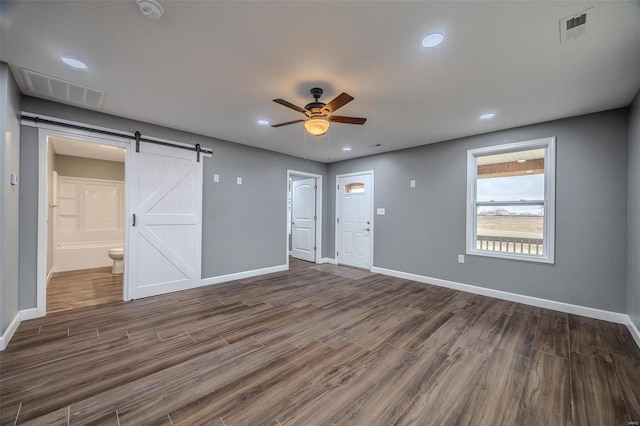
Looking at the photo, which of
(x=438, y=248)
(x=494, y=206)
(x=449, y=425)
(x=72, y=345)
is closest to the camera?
(x=449, y=425)

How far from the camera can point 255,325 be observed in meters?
2.89

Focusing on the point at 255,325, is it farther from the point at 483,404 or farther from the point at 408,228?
the point at 408,228

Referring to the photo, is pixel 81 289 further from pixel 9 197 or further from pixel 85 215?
pixel 85 215

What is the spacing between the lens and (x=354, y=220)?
6.00 metres

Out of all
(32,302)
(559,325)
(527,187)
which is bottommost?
(559,325)

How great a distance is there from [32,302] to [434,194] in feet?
18.9

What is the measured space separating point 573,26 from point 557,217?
2573 millimetres

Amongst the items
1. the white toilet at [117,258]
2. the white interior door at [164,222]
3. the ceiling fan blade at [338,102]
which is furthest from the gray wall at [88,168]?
the ceiling fan blade at [338,102]

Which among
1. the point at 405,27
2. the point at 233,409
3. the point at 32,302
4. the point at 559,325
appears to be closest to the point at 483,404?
the point at 233,409

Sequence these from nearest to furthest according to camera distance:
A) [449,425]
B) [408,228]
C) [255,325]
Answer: [449,425] → [255,325] → [408,228]

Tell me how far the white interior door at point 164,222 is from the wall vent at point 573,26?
4.52m

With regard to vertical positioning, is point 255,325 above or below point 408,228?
below

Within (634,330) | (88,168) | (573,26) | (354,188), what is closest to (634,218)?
(634,330)

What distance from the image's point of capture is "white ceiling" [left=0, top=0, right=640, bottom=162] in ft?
5.57
